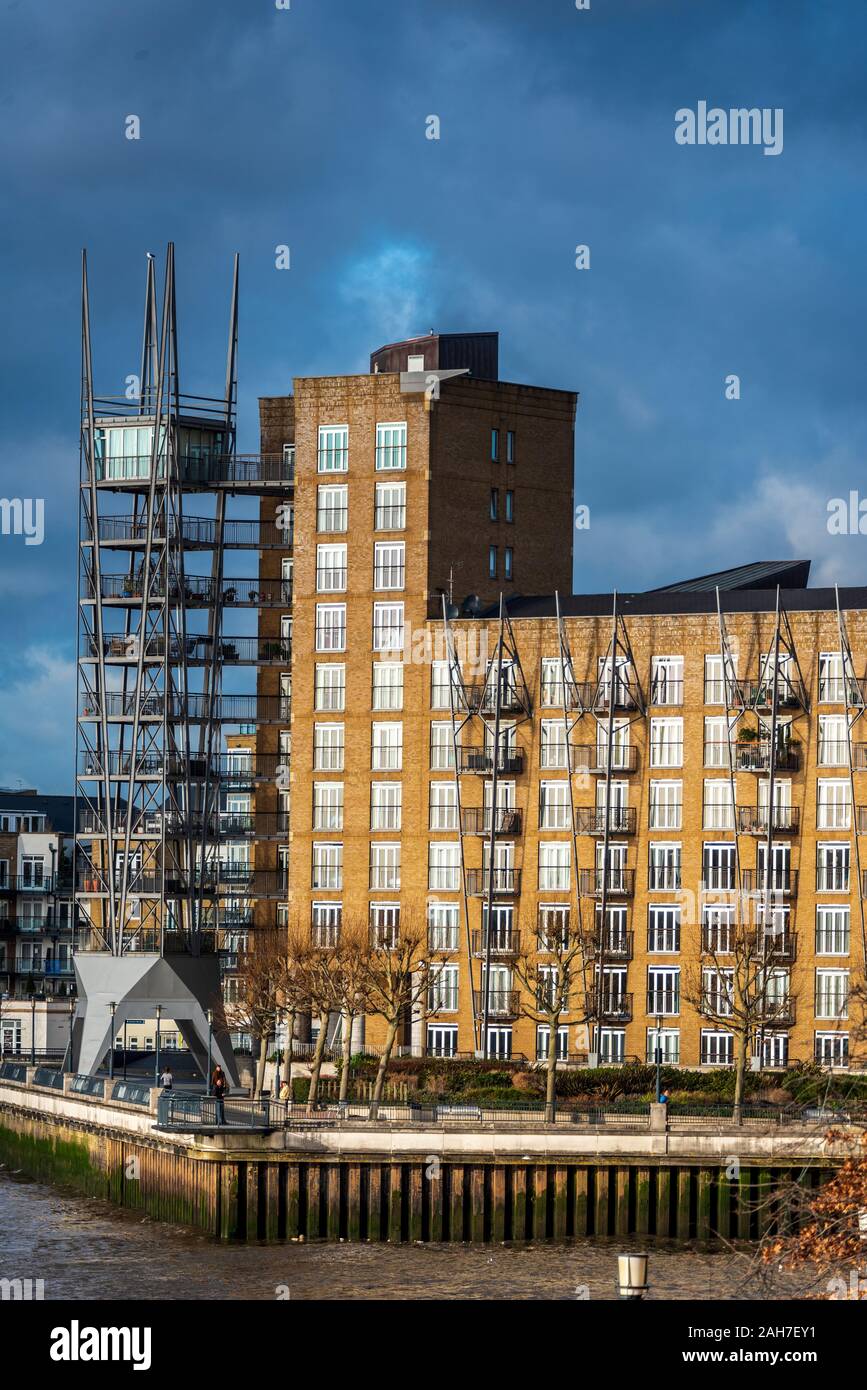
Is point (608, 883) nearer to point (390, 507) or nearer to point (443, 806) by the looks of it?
point (443, 806)

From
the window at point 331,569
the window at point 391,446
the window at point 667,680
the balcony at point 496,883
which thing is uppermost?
the window at point 391,446

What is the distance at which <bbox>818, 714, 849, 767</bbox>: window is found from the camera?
87.6m

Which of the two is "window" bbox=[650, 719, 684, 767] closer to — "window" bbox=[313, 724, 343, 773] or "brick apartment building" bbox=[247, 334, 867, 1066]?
"brick apartment building" bbox=[247, 334, 867, 1066]

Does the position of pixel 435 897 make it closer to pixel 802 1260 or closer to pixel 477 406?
pixel 477 406

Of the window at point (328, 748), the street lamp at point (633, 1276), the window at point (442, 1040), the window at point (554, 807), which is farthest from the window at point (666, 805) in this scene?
the street lamp at point (633, 1276)

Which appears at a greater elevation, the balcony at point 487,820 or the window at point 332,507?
the window at point 332,507

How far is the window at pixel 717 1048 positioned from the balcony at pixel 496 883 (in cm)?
955

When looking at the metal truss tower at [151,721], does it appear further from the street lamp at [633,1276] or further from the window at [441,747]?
the street lamp at [633,1276]

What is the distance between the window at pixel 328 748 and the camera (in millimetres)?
96188

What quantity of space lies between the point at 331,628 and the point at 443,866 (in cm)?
1116

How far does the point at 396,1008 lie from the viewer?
77562 millimetres

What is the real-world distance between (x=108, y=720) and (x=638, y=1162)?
118 ft
